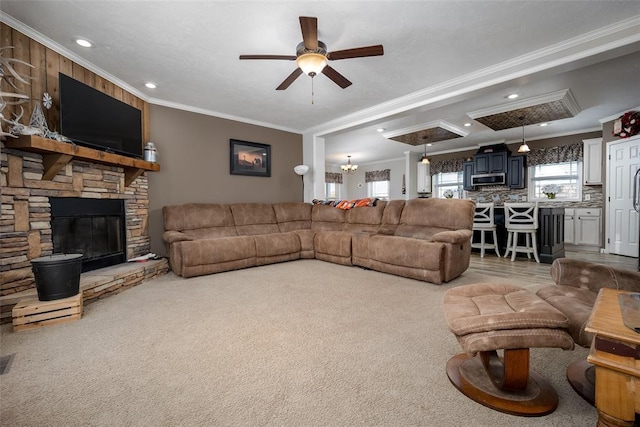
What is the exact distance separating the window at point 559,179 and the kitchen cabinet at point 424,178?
8.48ft

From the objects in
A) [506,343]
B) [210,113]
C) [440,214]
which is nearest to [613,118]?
[440,214]

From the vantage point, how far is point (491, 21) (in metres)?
2.41

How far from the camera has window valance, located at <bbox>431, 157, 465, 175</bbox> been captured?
27.1ft

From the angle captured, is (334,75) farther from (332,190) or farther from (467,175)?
(332,190)

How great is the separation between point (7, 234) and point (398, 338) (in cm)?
322

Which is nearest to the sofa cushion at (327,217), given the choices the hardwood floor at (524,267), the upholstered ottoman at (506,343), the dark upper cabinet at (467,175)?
the hardwood floor at (524,267)

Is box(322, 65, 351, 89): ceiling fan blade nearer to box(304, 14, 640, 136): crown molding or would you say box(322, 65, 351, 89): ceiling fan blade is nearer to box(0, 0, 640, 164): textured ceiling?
box(0, 0, 640, 164): textured ceiling

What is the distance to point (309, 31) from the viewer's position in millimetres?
2117

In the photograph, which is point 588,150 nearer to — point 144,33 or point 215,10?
point 215,10

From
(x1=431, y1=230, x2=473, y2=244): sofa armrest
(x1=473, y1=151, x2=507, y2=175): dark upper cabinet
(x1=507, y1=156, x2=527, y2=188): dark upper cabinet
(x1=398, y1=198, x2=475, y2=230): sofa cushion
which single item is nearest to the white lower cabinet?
(x1=507, y1=156, x2=527, y2=188): dark upper cabinet

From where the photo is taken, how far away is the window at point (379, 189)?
10334mm

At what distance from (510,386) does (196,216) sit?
4018 mm

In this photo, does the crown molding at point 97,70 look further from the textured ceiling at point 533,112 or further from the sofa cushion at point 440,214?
the textured ceiling at point 533,112

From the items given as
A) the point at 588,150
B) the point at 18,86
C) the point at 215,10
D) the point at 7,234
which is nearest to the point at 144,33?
the point at 215,10
